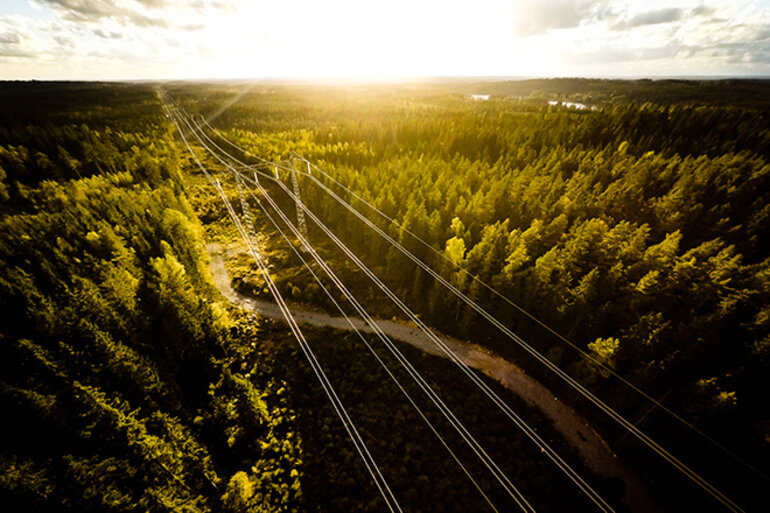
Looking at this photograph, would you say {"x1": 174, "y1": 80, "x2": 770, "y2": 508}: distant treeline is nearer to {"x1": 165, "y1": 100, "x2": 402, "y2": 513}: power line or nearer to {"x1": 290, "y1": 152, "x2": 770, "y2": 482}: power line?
{"x1": 290, "y1": 152, "x2": 770, "y2": 482}: power line

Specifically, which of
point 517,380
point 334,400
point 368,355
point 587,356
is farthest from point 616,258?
point 334,400

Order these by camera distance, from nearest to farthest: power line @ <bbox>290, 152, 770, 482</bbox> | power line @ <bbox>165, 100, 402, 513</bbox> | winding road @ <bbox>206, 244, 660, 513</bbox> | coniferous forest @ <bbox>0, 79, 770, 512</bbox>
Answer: coniferous forest @ <bbox>0, 79, 770, 512</bbox>, power line @ <bbox>290, 152, 770, 482</bbox>, power line @ <bbox>165, 100, 402, 513</bbox>, winding road @ <bbox>206, 244, 660, 513</bbox>

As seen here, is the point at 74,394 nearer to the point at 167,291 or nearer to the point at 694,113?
the point at 167,291

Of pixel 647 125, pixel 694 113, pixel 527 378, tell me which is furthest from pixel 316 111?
pixel 527 378

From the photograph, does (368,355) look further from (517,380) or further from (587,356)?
(587,356)

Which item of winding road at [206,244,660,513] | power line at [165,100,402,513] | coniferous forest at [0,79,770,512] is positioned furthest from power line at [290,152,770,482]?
power line at [165,100,402,513]

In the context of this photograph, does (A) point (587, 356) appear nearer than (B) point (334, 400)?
Yes

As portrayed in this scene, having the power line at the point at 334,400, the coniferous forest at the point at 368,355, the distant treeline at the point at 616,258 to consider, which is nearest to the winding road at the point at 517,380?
the coniferous forest at the point at 368,355

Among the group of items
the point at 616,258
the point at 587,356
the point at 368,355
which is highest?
the point at 616,258
